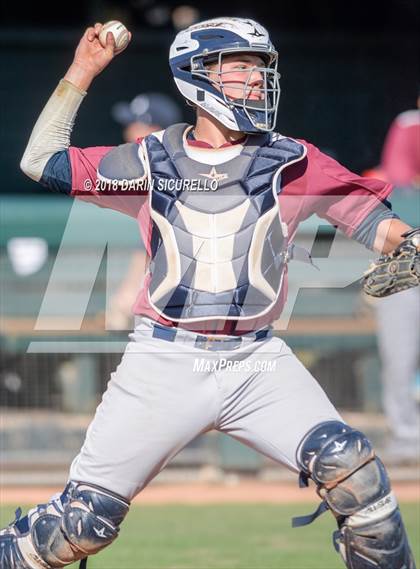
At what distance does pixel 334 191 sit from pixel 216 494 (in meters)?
3.60

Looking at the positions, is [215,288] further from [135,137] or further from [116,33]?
[135,137]

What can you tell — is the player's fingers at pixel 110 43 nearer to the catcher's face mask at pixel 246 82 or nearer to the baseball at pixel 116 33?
the baseball at pixel 116 33

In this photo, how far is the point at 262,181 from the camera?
4234 millimetres

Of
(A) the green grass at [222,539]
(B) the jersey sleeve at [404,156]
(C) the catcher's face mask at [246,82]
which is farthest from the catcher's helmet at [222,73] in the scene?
(B) the jersey sleeve at [404,156]

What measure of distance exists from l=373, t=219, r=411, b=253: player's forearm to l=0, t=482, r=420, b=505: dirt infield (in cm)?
323

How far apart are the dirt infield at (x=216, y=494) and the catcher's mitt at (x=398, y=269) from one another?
10.7 feet

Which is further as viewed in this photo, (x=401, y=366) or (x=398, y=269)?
(x=401, y=366)

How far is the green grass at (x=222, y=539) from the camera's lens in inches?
220

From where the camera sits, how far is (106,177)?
14.4ft

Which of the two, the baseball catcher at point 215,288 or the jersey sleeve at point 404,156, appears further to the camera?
the jersey sleeve at point 404,156

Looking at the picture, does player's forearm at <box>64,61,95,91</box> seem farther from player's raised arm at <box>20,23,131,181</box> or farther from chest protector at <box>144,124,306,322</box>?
chest protector at <box>144,124,306,322</box>

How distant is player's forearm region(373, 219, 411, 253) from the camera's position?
4.31m

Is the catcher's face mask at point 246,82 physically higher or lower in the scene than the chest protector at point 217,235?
higher

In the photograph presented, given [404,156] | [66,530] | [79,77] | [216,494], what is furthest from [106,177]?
[404,156]
